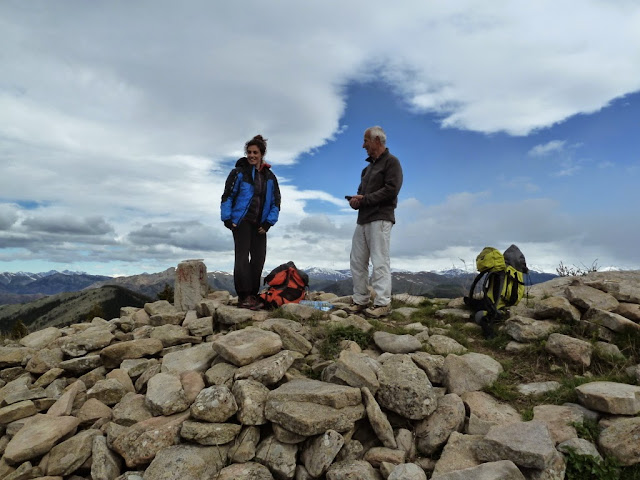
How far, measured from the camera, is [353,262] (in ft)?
32.0

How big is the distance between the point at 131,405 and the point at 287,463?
2728 millimetres

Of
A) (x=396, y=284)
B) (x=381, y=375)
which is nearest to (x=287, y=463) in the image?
(x=381, y=375)

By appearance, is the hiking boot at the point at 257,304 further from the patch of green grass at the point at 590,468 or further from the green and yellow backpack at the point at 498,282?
the patch of green grass at the point at 590,468

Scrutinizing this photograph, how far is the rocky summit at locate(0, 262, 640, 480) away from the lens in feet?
15.3

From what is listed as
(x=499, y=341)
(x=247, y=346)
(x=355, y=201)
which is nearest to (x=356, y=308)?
(x=355, y=201)

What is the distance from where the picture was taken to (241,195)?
9.49m

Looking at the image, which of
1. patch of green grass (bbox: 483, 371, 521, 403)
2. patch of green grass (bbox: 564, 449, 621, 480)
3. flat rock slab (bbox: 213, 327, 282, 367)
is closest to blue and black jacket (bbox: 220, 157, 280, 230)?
flat rock slab (bbox: 213, 327, 282, 367)

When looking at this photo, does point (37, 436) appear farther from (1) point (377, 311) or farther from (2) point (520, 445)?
(1) point (377, 311)

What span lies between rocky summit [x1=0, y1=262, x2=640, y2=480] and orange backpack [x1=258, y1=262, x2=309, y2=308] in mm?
1218

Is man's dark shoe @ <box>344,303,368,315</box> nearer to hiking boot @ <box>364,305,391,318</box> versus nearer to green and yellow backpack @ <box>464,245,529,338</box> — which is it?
hiking boot @ <box>364,305,391,318</box>

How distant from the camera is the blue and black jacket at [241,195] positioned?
939 cm

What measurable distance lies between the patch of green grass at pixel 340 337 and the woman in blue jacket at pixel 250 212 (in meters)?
2.78

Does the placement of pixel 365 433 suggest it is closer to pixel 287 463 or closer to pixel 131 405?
pixel 287 463

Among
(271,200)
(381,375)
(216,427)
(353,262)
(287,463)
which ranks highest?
(271,200)
